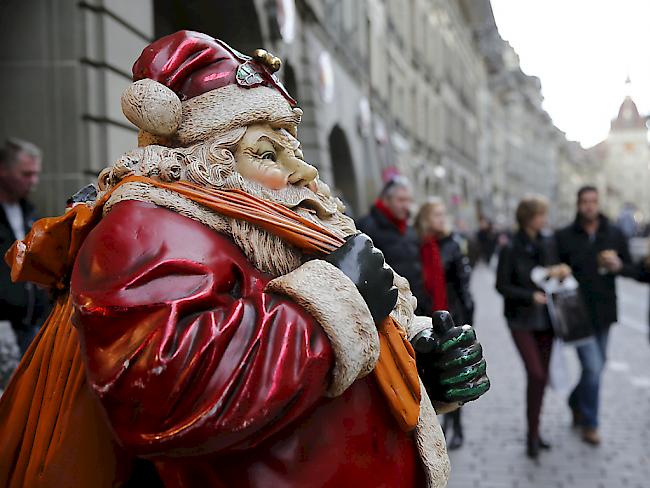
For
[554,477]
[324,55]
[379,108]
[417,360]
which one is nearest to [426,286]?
[554,477]

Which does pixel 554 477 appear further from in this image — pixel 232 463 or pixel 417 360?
pixel 232 463

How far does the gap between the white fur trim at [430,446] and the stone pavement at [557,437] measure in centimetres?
275

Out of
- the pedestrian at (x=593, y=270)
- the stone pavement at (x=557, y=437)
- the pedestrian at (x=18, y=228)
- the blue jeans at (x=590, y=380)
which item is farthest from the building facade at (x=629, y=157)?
the pedestrian at (x=18, y=228)

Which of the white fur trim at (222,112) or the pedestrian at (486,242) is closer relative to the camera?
the white fur trim at (222,112)

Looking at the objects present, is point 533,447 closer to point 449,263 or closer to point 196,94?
point 449,263


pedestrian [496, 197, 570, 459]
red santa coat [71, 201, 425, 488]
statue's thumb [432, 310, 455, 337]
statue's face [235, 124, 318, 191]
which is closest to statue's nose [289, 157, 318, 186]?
statue's face [235, 124, 318, 191]

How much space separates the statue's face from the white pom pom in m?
0.18

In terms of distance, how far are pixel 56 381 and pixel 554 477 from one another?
12.0 ft

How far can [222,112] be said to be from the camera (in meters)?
1.64

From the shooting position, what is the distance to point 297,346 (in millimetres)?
1353

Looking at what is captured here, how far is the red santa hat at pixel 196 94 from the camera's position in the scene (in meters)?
1.59

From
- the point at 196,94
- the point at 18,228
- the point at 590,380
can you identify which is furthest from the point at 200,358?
the point at 590,380

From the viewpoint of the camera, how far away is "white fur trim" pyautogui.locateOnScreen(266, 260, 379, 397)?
140 centimetres

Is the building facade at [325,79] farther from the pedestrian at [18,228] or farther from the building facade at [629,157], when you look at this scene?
the building facade at [629,157]
